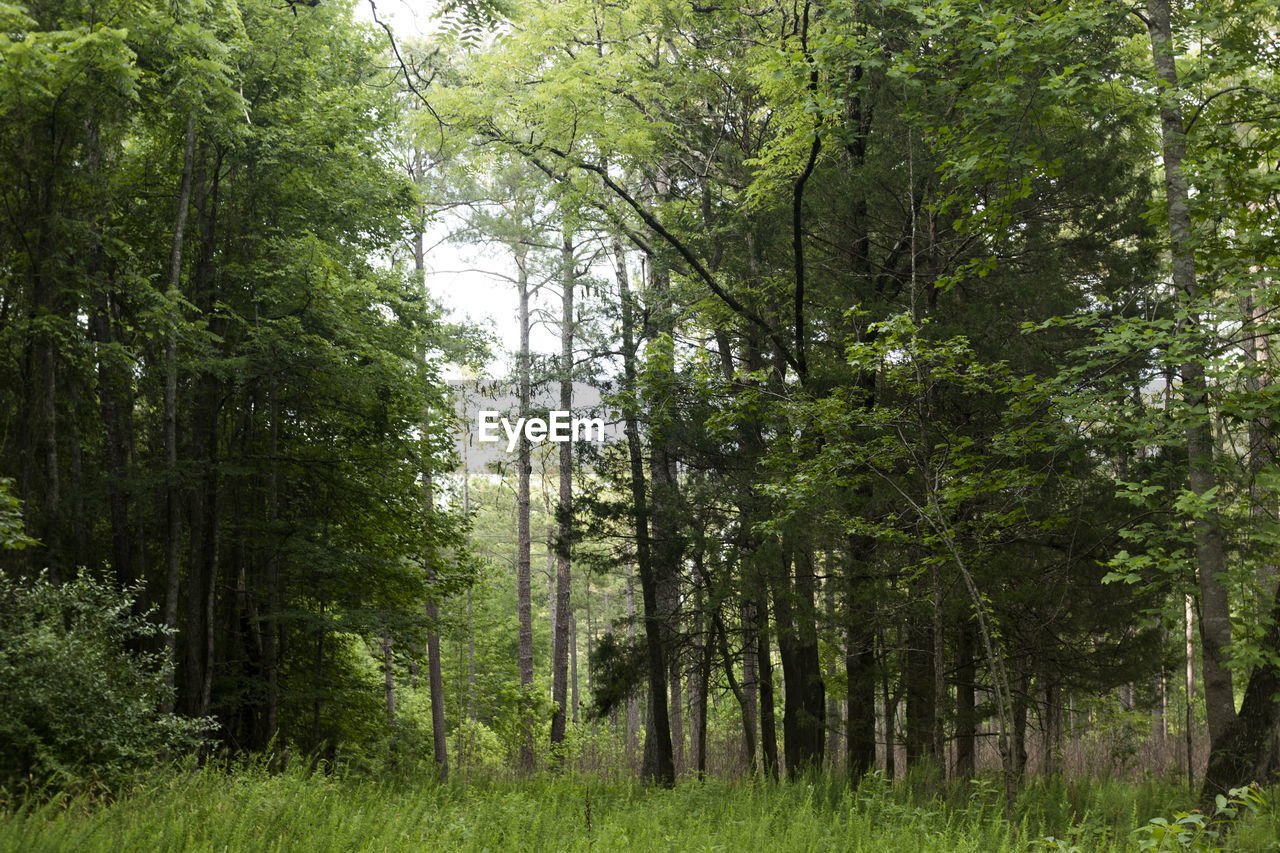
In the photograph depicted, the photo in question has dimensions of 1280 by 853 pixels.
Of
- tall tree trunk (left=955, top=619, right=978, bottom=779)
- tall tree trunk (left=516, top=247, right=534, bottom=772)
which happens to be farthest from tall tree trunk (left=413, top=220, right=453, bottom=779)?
tall tree trunk (left=955, top=619, right=978, bottom=779)

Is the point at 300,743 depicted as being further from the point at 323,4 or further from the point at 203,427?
the point at 323,4

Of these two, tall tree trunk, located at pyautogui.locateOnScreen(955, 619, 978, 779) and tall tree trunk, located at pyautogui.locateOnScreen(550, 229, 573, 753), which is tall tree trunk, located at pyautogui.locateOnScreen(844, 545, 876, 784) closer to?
tall tree trunk, located at pyautogui.locateOnScreen(955, 619, 978, 779)

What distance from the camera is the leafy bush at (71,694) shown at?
22.7 ft

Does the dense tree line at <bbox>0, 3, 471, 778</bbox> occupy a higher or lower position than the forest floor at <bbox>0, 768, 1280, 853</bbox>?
higher

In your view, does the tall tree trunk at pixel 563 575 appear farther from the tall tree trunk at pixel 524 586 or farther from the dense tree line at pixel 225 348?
the dense tree line at pixel 225 348

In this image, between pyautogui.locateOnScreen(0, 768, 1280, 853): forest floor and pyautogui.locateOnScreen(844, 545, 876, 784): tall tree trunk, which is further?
pyautogui.locateOnScreen(844, 545, 876, 784): tall tree trunk

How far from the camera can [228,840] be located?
209 inches

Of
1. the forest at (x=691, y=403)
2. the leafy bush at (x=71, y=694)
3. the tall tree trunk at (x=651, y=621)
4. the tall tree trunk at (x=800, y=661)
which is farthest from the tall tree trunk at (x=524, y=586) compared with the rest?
the leafy bush at (x=71, y=694)

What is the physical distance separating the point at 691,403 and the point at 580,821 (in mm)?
6190

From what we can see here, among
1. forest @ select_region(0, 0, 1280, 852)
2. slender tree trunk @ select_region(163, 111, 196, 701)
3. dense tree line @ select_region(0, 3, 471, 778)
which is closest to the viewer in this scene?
forest @ select_region(0, 0, 1280, 852)

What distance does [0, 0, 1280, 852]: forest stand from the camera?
23.0ft

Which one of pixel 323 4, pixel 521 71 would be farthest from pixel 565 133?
pixel 323 4

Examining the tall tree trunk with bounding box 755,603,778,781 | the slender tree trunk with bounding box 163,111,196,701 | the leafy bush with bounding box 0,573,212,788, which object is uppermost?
the slender tree trunk with bounding box 163,111,196,701

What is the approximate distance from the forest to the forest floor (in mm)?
74
